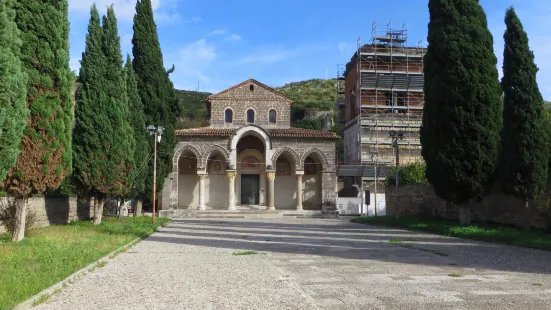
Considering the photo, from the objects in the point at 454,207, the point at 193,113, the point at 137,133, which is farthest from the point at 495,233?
the point at 193,113

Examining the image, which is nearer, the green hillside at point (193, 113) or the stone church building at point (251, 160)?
the stone church building at point (251, 160)

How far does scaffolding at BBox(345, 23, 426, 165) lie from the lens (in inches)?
1633

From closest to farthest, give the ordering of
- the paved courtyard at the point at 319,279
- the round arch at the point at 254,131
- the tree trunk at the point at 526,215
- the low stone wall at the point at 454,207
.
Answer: the paved courtyard at the point at 319,279 → the tree trunk at the point at 526,215 → the low stone wall at the point at 454,207 → the round arch at the point at 254,131

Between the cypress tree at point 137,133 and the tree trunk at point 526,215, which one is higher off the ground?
the cypress tree at point 137,133

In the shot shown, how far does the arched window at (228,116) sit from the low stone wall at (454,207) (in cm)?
1387

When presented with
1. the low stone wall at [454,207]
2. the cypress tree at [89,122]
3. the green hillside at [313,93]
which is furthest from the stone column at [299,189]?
the green hillside at [313,93]

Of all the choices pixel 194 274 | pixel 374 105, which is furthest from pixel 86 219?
pixel 374 105

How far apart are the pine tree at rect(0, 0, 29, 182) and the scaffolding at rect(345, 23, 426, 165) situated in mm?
34517

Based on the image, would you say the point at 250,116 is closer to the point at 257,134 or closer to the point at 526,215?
the point at 257,134

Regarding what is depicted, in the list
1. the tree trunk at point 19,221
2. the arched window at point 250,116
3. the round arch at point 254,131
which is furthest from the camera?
the arched window at point 250,116

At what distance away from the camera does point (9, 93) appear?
850 cm

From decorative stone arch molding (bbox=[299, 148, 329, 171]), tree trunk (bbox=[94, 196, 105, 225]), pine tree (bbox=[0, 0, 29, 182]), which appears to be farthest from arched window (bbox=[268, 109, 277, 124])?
pine tree (bbox=[0, 0, 29, 182])

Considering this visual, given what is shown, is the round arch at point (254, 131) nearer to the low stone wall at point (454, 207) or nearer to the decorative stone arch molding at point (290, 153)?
the decorative stone arch molding at point (290, 153)

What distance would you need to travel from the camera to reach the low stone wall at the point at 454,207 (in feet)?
54.1
